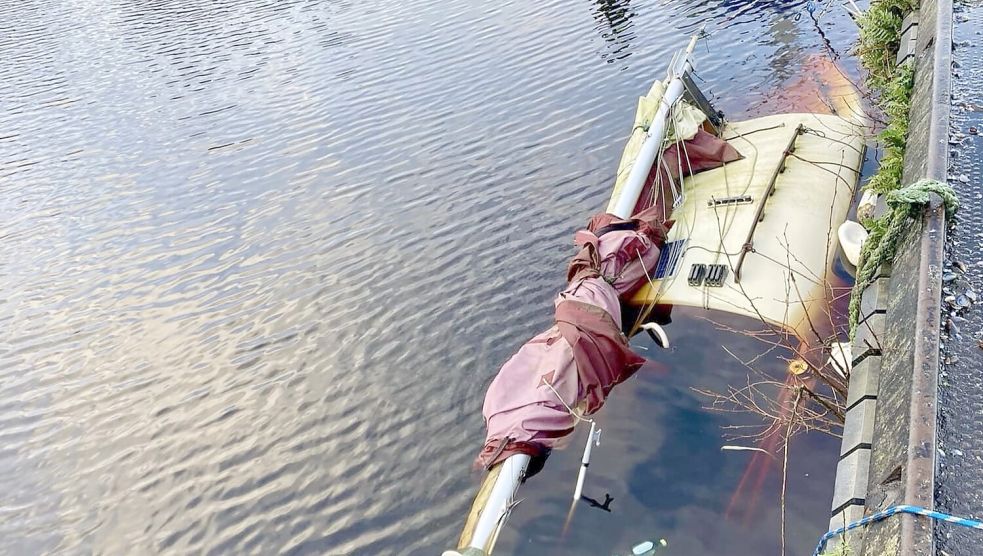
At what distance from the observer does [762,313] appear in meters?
9.56

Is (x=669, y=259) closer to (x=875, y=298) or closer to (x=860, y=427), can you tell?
(x=875, y=298)

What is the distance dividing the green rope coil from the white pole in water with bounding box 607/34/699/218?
4.90 metres

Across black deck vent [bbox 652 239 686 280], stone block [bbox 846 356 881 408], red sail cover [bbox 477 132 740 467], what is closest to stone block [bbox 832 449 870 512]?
stone block [bbox 846 356 881 408]

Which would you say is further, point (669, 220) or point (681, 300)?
point (669, 220)

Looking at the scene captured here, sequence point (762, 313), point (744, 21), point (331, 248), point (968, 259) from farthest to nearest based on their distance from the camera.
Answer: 1. point (744, 21)
2. point (331, 248)
3. point (762, 313)
4. point (968, 259)

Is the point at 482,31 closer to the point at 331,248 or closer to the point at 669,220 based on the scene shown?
the point at 331,248

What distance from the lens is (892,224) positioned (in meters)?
7.01

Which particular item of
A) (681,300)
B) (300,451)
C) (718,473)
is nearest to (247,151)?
(300,451)

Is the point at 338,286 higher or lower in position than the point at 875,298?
lower

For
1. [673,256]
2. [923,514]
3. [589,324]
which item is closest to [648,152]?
[673,256]

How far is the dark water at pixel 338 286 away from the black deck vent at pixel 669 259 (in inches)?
29.8

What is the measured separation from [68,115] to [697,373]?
77.3 ft

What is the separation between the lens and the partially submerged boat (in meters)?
8.77

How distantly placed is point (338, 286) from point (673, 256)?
632 cm
